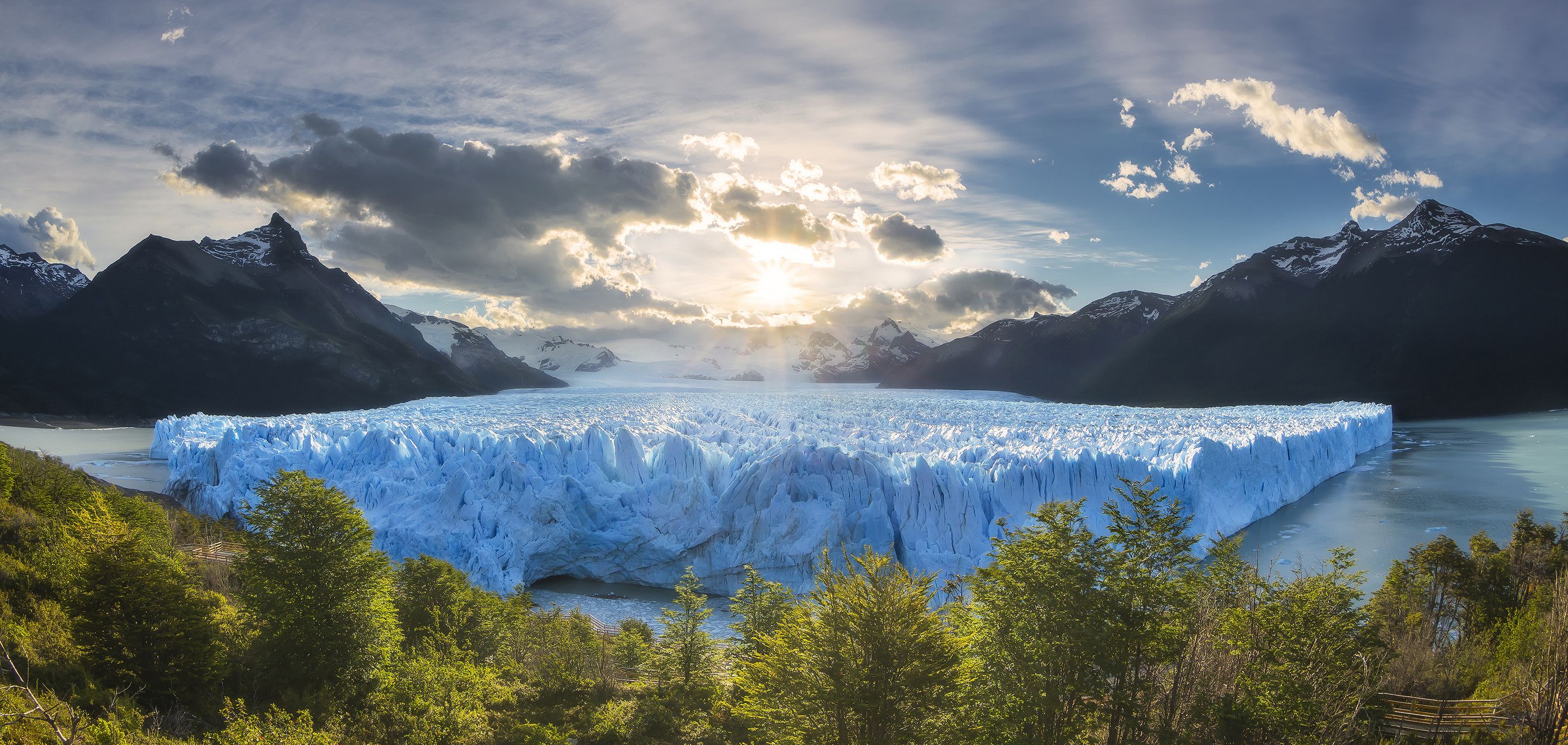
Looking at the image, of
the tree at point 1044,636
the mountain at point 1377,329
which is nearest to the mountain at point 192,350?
the tree at point 1044,636

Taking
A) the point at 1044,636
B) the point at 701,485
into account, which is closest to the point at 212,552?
the point at 701,485

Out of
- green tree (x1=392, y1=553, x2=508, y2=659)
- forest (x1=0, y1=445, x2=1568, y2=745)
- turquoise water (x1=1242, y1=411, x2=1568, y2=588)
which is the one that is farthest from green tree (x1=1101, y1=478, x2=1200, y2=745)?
green tree (x1=392, y1=553, x2=508, y2=659)

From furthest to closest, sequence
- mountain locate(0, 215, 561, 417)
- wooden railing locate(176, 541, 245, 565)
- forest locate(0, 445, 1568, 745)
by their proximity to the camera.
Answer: mountain locate(0, 215, 561, 417)
wooden railing locate(176, 541, 245, 565)
forest locate(0, 445, 1568, 745)

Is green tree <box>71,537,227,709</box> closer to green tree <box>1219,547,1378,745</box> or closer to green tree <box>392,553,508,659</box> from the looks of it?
green tree <box>392,553,508,659</box>

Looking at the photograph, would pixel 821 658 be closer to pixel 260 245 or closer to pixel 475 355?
pixel 260 245

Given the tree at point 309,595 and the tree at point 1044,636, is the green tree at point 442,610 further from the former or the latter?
the tree at point 1044,636

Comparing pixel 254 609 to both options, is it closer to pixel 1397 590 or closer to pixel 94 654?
pixel 94 654
